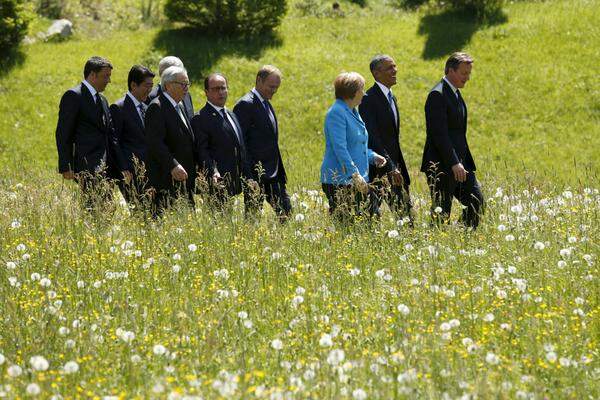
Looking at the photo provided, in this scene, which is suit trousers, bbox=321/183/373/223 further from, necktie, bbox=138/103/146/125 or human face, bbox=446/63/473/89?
necktie, bbox=138/103/146/125

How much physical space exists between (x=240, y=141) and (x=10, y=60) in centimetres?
1519

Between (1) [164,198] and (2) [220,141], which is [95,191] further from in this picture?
(2) [220,141]

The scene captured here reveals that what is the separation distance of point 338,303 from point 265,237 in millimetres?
1792

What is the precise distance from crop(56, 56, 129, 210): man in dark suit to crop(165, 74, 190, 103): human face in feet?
2.45

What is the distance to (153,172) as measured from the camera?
917cm

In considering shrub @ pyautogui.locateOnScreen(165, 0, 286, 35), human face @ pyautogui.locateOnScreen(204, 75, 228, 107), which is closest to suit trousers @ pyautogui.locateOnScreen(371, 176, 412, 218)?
human face @ pyautogui.locateOnScreen(204, 75, 228, 107)

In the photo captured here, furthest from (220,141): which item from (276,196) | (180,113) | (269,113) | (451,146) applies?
(451,146)

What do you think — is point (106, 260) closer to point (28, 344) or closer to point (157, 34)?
point (28, 344)

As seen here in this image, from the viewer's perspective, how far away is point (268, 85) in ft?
30.9

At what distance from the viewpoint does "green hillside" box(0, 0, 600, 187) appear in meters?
19.6

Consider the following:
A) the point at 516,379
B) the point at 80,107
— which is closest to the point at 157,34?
the point at 80,107

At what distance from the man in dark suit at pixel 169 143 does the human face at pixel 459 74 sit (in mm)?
2705

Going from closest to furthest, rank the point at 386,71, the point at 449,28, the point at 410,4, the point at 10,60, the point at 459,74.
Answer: the point at 459,74 → the point at 386,71 → the point at 10,60 → the point at 449,28 → the point at 410,4

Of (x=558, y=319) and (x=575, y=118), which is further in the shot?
(x=575, y=118)
